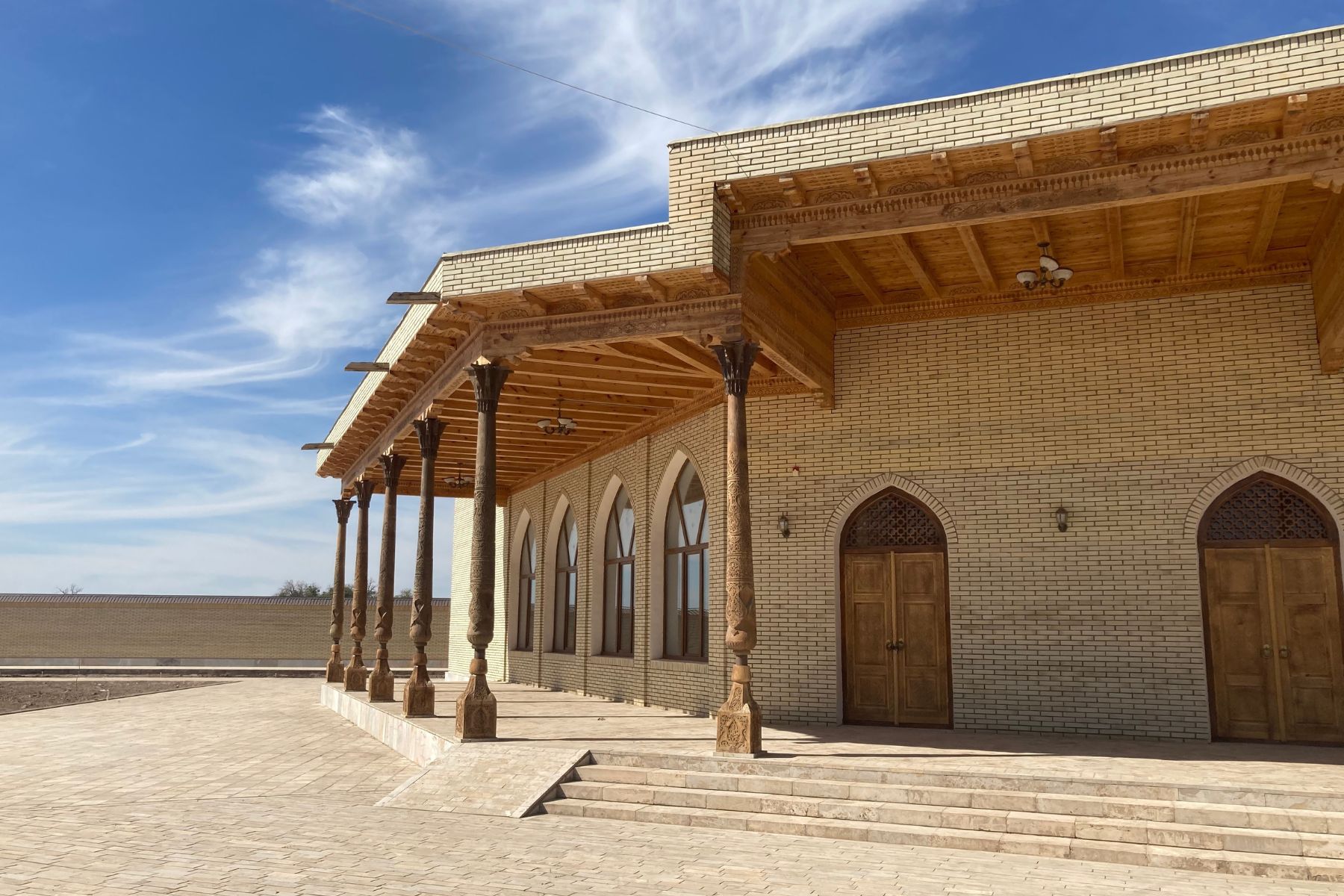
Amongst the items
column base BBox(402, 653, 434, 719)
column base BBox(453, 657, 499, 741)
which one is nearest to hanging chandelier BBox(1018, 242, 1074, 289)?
column base BBox(453, 657, 499, 741)

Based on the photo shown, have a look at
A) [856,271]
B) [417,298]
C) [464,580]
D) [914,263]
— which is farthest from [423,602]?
[464,580]

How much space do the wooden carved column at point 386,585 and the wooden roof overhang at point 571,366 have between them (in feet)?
1.22

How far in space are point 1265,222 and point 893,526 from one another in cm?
434

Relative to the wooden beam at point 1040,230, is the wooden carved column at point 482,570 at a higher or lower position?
lower

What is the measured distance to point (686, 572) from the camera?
13.0 metres

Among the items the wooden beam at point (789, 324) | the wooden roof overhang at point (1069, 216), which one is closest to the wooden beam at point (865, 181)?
the wooden roof overhang at point (1069, 216)

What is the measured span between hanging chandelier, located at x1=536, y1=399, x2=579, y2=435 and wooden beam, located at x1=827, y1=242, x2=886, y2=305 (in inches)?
155

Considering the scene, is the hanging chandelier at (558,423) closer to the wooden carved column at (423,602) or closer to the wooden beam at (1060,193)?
the wooden carved column at (423,602)

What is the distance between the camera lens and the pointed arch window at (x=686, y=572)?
12.5 metres

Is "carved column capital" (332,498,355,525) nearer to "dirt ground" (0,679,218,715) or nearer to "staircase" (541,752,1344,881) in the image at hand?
"dirt ground" (0,679,218,715)

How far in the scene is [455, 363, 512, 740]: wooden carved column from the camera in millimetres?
9188

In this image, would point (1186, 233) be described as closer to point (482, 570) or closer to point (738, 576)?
point (738, 576)

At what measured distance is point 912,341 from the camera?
1094 centimetres

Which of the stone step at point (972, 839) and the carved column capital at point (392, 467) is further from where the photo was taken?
the carved column capital at point (392, 467)
